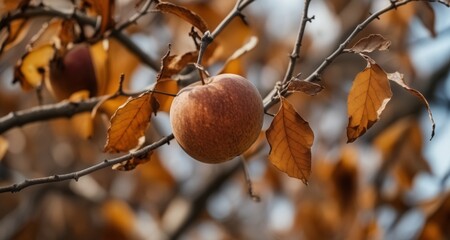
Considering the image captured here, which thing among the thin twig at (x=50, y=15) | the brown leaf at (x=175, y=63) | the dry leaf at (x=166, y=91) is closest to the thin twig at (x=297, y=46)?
the brown leaf at (x=175, y=63)

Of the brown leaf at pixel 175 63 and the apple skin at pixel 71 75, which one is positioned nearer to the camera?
the brown leaf at pixel 175 63

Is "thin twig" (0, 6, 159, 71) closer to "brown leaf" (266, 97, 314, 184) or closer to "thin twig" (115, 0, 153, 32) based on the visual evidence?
"thin twig" (115, 0, 153, 32)

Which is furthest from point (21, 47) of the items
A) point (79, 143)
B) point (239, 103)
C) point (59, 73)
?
point (239, 103)

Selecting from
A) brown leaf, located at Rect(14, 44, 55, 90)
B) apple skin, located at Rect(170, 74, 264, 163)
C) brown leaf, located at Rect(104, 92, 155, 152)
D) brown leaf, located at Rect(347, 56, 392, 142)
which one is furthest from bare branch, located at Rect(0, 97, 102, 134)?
brown leaf, located at Rect(347, 56, 392, 142)

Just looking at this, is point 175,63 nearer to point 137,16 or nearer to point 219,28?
point 219,28

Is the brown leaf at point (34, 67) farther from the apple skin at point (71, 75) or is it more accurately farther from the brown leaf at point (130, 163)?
the brown leaf at point (130, 163)

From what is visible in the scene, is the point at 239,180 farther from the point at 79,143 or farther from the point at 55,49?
the point at 55,49
